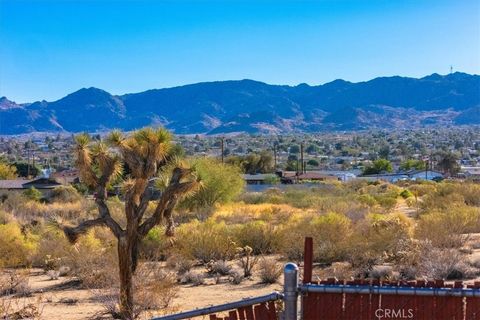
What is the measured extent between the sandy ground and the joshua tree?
1.29 metres

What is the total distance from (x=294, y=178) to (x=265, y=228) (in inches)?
1956

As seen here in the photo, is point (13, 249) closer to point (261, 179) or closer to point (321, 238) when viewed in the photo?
point (321, 238)

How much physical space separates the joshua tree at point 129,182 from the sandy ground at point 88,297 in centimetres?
129

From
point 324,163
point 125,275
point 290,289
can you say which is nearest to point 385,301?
point 290,289

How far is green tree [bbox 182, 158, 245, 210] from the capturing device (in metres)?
38.2

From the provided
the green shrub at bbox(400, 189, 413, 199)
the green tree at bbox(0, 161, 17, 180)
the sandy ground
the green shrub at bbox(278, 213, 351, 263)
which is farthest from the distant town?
the green shrub at bbox(400, 189, 413, 199)

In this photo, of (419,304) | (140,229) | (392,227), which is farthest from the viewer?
(392,227)

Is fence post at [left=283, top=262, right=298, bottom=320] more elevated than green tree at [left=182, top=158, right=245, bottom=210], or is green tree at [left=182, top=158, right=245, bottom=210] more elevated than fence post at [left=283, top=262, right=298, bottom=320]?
fence post at [left=283, top=262, right=298, bottom=320]

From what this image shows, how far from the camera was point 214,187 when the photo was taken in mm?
39344

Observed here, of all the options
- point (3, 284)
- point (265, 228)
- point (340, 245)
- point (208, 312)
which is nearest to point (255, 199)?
point (265, 228)

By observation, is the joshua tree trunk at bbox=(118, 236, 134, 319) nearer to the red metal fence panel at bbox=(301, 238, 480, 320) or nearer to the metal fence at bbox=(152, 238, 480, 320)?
the metal fence at bbox=(152, 238, 480, 320)

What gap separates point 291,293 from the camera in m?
5.33

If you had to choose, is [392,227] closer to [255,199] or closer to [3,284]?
[3,284]

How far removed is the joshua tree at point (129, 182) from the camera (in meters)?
12.9
